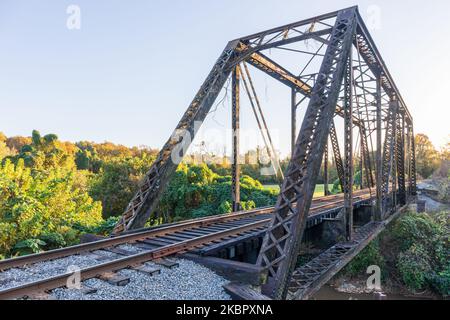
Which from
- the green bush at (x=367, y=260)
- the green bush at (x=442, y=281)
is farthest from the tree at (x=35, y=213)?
the green bush at (x=442, y=281)

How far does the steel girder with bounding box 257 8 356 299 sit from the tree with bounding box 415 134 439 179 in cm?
4750

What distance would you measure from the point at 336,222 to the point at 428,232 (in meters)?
11.8

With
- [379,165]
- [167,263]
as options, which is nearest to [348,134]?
[379,165]

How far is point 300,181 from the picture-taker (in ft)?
17.8

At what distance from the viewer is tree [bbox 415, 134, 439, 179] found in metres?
45.2

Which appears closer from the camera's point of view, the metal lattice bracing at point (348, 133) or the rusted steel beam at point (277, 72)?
the metal lattice bracing at point (348, 133)

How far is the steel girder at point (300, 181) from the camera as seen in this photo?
4.64 m

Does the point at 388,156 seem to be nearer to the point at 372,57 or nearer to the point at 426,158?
the point at 372,57

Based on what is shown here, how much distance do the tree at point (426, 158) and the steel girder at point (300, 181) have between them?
4750cm

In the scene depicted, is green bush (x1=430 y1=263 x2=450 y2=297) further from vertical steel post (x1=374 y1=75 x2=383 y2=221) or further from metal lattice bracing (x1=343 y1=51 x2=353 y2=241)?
Result: metal lattice bracing (x1=343 y1=51 x2=353 y2=241)

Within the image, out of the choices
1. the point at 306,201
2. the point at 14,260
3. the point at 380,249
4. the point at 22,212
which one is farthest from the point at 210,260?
the point at 380,249

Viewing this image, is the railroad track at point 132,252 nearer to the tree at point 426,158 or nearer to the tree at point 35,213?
the tree at point 35,213

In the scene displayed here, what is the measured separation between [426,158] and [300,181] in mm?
51052

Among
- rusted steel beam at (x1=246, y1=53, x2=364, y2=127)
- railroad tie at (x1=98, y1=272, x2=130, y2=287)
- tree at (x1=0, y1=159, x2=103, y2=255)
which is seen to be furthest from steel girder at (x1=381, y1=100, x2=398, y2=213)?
tree at (x1=0, y1=159, x2=103, y2=255)
